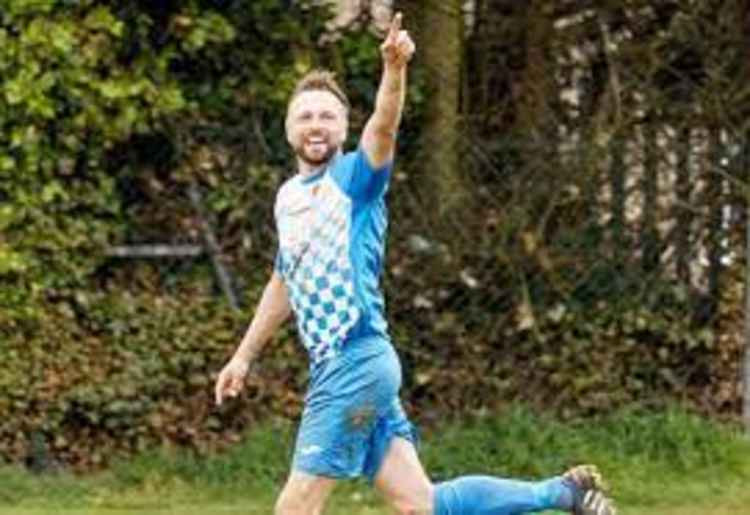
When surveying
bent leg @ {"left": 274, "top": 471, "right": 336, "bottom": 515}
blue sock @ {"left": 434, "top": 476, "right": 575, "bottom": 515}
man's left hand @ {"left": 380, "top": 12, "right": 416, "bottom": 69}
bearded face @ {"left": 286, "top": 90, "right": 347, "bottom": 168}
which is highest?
man's left hand @ {"left": 380, "top": 12, "right": 416, "bottom": 69}

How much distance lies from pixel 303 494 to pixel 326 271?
26.7 inches

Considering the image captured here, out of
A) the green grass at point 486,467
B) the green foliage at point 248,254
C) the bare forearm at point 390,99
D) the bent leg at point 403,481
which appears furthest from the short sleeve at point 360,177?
the green foliage at point 248,254

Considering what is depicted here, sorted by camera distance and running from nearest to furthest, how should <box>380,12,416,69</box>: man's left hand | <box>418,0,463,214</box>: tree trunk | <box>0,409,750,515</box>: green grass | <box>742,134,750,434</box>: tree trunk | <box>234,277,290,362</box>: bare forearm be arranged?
<box>380,12,416,69</box>: man's left hand
<box>234,277,290,362</box>: bare forearm
<box>0,409,750,515</box>: green grass
<box>742,134,750,434</box>: tree trunk
<box>418,0,463,214</box>: tree trunk

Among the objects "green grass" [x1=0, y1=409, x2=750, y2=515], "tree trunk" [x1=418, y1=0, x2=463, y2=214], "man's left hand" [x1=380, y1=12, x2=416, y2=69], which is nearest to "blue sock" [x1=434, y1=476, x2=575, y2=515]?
"man's left hand" [x1=380, y1=12, x2=416, y2=69]

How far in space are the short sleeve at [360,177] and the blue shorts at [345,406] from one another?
46 cm

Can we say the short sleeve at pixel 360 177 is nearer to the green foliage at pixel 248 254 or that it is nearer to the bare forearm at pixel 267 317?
the bare forearm at pixel 267 317

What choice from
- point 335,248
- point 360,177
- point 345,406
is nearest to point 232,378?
point 345,406

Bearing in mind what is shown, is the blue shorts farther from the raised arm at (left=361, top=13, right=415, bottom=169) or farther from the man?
the raised arm at (left=361, top=13, right=415, bottom=169)

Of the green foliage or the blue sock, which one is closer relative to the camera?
the blue sock

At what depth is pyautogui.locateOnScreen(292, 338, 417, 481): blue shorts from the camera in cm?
678

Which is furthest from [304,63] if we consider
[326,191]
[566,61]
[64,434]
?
[326,191]

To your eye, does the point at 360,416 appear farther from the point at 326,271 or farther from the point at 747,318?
the point at 747,318

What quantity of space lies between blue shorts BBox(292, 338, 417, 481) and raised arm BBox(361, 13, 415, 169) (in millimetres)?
602

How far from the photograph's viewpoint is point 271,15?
10.5m
